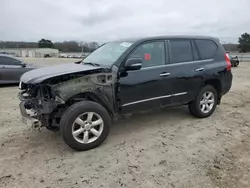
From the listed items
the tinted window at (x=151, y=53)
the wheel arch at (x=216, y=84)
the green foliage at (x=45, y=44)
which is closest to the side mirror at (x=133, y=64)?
the tinted window at (x=151, y=53)

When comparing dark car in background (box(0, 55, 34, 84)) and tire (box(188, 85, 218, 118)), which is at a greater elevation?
dark car in background (box(0, 55, 34, 84))

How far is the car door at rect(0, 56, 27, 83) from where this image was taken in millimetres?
9367

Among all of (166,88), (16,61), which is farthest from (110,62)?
(16,61)

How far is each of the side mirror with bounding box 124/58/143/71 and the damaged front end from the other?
0.26 meters

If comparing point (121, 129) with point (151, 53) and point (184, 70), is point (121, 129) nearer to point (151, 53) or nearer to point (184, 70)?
point (151, 53)

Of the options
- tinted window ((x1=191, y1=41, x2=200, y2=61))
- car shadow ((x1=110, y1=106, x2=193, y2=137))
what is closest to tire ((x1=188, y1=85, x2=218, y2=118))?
car shadow ((x1=110, y1=106, x2=193, y2=137))

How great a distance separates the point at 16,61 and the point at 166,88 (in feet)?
24.6

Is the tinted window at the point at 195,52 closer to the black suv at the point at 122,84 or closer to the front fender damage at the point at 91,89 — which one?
the black suv at the point at 122,84

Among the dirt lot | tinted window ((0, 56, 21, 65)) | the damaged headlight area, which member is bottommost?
the dirt lot

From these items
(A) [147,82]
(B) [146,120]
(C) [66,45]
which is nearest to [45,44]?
(C) [66,45]

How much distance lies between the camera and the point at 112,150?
3680mm

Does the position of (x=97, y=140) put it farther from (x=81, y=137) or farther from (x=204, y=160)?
(x=204, y=160)

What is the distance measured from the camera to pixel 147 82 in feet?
13.7

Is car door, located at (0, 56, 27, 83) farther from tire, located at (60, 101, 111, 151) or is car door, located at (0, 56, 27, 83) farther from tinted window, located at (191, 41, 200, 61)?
tinted window, located at (191, 41, 200, 61)
